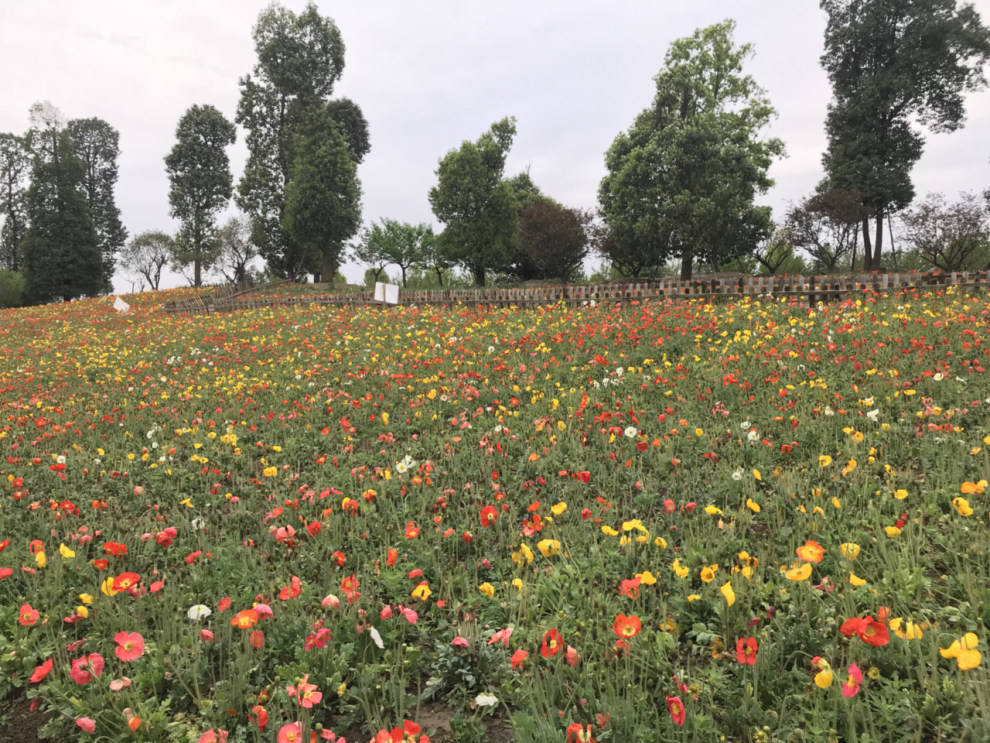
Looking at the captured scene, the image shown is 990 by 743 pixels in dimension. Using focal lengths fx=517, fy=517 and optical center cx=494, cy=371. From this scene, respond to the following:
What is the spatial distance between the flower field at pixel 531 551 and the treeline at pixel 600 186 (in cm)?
1985

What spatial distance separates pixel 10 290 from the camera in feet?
129

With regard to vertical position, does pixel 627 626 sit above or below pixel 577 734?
above

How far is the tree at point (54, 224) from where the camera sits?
38.0 m

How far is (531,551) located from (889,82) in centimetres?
3450

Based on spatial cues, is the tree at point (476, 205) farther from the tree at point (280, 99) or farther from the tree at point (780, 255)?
the tree at point (780, 255)

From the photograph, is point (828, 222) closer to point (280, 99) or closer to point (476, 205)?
point (476, 205)

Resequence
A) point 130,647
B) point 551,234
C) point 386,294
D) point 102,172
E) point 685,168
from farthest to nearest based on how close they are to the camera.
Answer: point 102,172
point 551,234
point 685,168
point 386,294
point 130,647

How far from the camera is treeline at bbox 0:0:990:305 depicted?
26.2 metres

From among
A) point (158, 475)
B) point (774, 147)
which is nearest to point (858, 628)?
point (158, 475)

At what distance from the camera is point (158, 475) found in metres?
5.54

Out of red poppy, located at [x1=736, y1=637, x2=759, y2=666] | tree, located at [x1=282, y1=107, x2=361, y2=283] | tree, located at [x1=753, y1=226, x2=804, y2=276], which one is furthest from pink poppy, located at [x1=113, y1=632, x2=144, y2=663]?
tree, located at [x1=753, y1=226, x2=804, y2=276]

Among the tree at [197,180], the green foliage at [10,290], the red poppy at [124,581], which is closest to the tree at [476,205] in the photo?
the tree at [197,180]

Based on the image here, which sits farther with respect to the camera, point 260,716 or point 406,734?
point 260,716

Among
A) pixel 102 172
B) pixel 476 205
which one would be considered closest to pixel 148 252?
pixel 102 172
